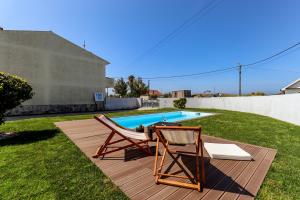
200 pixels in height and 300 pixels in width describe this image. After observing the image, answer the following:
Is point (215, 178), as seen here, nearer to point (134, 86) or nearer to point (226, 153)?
point (226, 153)

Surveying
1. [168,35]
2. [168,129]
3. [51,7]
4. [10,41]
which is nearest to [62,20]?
[51,7]

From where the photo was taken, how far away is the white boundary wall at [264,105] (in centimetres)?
900

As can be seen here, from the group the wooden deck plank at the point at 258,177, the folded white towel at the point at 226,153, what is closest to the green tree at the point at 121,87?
the folded white towel at the point at 226,153

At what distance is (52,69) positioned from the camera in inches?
604

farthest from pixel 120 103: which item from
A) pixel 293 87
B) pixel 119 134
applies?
pixel 293 87

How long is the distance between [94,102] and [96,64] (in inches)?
184

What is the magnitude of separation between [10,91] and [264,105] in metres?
16.4

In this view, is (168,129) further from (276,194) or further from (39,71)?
(39,71)

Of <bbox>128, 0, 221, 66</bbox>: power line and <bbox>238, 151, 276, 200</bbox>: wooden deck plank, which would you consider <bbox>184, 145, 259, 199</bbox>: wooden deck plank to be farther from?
<bbox>128, 0, 221, 66</bbox>: power line

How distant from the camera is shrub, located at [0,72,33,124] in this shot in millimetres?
5094

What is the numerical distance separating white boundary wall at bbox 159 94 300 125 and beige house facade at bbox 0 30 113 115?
11.8 metres

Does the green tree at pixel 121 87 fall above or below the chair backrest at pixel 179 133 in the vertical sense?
above

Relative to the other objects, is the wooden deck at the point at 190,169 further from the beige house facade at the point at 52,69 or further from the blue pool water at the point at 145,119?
the beige house facade at the point at 52,69

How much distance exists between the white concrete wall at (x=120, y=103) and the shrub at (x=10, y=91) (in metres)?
14.4
